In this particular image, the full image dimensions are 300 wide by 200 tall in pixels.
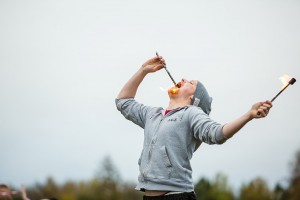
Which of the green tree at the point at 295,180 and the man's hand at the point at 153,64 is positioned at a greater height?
the man's hand at the point at 153,64

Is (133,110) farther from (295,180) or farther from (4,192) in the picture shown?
(295,180)

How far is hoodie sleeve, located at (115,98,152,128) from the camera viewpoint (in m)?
6.44

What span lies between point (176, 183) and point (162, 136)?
0.48 meters

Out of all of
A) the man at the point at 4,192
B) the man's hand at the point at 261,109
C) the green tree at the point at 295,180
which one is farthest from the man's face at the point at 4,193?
the green tree at the point at 295,180

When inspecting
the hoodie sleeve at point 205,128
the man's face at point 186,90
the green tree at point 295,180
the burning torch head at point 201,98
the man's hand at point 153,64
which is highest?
the man's hand at point 153,64

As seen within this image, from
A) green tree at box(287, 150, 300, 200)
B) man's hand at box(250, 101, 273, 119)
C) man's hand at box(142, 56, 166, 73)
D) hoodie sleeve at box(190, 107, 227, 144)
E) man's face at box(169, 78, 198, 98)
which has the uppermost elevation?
man's hand at box(142, 56, 166, 73)

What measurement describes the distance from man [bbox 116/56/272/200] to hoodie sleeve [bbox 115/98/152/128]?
185 millimetres

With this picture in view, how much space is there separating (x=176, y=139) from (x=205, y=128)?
1.39 ft

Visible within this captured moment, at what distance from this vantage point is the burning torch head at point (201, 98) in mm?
6137

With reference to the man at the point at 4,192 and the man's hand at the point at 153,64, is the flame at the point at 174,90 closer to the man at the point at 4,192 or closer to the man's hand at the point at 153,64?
the man's hand at the point at 153,64

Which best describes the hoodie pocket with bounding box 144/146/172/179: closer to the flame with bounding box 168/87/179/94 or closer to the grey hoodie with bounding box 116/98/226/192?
the grey hoodie with bounding box 116/98/226/192

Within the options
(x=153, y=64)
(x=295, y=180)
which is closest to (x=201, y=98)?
(x=153, y=64)

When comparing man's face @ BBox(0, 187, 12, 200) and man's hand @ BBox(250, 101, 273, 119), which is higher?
man's hand @ BBox(250, 101, 273, 119)

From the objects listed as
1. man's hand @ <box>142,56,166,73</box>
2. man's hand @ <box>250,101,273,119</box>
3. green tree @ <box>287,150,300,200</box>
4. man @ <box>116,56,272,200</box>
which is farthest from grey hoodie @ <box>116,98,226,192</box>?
green tree @ <box>287,150,300,200</box>
